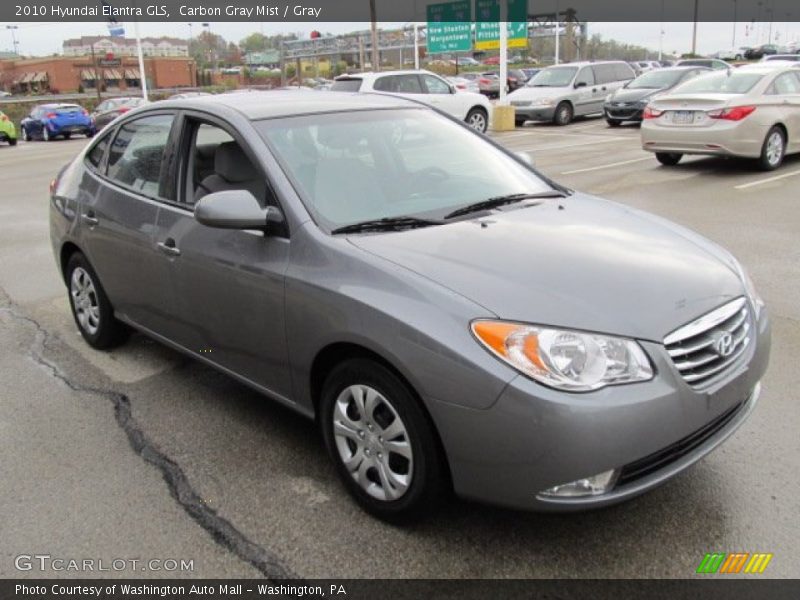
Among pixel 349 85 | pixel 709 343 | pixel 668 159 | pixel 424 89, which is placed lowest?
pixel 668 159

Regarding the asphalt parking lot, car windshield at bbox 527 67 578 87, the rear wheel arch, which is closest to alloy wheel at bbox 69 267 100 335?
the asphalt parking lot

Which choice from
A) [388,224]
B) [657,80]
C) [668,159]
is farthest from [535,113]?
[388,224]

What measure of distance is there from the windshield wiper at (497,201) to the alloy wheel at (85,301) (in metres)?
2.62

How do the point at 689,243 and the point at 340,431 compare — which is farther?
the point at 689,243

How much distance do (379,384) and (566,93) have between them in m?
20.8

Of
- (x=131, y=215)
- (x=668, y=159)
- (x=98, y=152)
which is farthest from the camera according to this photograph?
(x=668, y=159)

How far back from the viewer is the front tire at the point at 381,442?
266 centimetres

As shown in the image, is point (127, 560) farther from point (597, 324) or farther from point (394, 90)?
point (394, 90)

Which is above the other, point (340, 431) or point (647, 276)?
point (647, 276)

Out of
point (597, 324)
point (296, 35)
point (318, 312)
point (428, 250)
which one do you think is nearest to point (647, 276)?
point (597, 324)

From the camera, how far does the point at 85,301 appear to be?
4992mm

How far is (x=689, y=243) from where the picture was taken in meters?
3.28

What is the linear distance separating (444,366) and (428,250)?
610mm

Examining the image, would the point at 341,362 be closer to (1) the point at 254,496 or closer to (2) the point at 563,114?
(1) the point at 254,496
